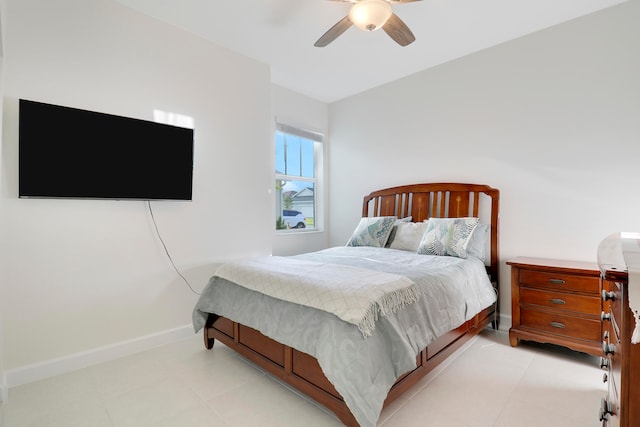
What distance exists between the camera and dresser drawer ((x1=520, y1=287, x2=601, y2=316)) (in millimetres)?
2184

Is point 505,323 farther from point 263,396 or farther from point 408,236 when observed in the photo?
point 263,396

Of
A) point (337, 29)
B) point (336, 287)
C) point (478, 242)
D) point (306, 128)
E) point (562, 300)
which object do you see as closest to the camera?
point (336, 287)

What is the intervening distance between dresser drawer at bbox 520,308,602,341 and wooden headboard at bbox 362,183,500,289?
47cm

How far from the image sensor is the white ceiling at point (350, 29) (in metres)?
2.41

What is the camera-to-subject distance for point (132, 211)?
2484mm

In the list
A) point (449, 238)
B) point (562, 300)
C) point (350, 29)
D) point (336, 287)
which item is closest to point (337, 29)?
point (350, 29)

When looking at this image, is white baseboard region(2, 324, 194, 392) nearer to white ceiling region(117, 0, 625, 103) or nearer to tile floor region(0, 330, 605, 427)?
tile floor region(0, 330, 605, 427)

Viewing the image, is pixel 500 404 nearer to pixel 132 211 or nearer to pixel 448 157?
pixel 448 157

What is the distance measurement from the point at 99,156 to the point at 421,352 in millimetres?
2594

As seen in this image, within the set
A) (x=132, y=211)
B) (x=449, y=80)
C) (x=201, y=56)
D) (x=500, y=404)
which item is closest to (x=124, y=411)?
(x=132, y=211)

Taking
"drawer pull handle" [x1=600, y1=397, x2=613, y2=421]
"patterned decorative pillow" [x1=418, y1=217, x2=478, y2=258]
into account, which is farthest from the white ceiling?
"drawer pull handle" [x1=600, y1=397, x2=613, y2=421]

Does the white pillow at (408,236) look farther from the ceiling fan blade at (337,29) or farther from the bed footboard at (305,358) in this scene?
the ceiling fan blade at (337,29)

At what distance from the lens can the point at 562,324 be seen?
7.55ft

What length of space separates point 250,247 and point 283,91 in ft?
6.73
